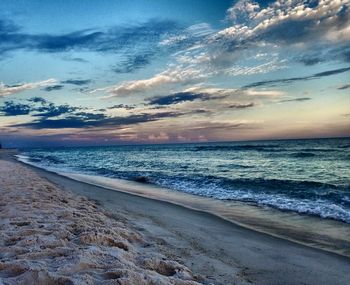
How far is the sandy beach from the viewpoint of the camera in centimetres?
396

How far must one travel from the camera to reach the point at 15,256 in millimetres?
4387

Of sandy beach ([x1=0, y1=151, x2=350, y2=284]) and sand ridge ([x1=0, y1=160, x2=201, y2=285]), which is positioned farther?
sandy beach ([x1=0, y1=151, x2=350, y2=284])

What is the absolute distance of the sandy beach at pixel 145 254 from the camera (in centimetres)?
396

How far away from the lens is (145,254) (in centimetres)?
511

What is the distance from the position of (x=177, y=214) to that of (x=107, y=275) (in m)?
6.08

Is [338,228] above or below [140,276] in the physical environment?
below

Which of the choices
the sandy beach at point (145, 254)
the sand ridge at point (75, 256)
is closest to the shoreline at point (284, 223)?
the sandy beach at point (145, 254)

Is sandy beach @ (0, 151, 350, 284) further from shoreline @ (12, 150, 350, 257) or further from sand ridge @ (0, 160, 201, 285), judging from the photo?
shoreline @ (12, 150, 350, 257)

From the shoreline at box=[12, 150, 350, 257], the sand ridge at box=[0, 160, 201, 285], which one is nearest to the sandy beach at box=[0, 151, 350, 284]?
the sand ridge at box=[0, 160, 201, 285]

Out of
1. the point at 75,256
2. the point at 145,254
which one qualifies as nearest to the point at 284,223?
the point at 145,254

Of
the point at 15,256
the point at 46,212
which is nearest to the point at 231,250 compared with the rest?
the point at 15,256

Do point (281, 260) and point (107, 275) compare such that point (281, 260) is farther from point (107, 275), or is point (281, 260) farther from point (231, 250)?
point (107, 275)

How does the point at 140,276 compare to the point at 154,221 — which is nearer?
the point at 140,276

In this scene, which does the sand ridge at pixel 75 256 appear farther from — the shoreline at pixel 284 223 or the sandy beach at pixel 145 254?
the shoreline at pixel 284 223
